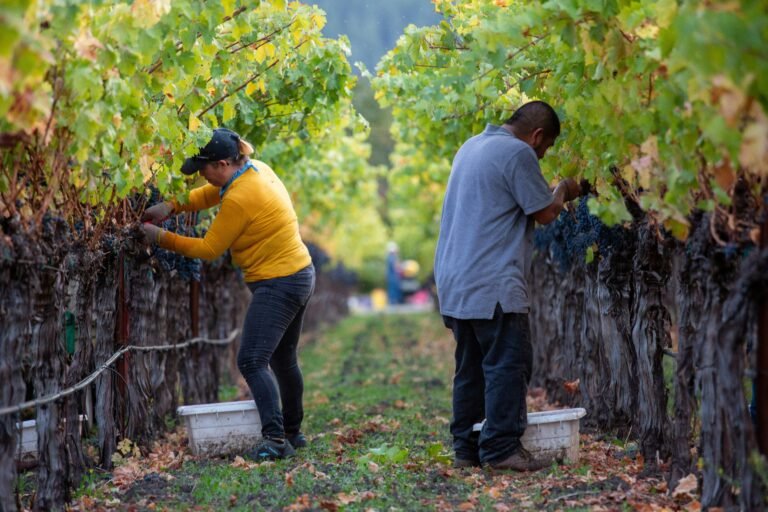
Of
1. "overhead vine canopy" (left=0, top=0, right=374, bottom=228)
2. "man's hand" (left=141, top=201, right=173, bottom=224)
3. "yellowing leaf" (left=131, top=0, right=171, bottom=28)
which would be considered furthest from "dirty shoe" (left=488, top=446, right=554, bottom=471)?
"yellowing leaf" (left=131, top=0, right=171, bottom=28)

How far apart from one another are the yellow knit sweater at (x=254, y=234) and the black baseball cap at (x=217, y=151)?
177mm

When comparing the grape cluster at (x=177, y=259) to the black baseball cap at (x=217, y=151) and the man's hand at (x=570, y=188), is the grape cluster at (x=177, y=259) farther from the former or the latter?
the man's hand at (x=570, y=188)

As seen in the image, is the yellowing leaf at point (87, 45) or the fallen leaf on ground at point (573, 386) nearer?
the yellowing leaf at point (87, 45)

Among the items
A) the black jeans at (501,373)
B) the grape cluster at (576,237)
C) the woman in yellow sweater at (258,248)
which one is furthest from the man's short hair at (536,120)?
the woman in yellow sweater at (258,248)

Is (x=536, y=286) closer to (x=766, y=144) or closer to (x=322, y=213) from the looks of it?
(x=766, y=144)

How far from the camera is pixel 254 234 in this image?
6969mm

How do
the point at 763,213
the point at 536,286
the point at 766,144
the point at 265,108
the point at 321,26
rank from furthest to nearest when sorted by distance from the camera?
1. the point at 536,286
2. the point at 265,108
3. the point at 321,26
4. the point at 763,213
5. the point at 766,144

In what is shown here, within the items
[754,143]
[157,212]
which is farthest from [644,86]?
[157,212]

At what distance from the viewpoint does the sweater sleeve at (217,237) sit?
6.82m

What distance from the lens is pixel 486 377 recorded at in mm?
6152

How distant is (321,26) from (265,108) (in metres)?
1.76

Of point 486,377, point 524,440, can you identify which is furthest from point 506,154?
point 524,440

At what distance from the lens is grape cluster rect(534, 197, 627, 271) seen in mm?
6852

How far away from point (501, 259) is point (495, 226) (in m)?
0.20
